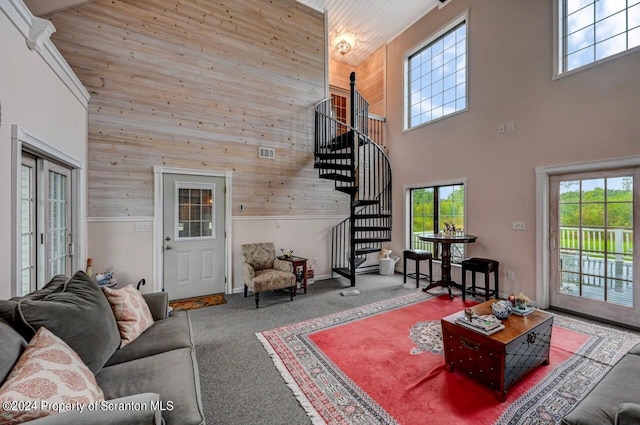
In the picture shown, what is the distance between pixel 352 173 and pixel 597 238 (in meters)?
3.31

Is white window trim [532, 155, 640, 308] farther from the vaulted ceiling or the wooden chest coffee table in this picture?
the vaulted ceiling

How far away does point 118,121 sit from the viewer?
385 cm

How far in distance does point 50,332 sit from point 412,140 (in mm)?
5734

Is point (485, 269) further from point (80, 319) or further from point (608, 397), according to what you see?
point (80, 319)

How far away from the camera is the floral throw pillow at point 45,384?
939 millimetres

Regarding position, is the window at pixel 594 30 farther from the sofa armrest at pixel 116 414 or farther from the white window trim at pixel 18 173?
the white window trim at pixel 18 173

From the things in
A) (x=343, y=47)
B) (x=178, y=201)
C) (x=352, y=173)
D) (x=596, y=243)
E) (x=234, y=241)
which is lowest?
(x=234, y=241)

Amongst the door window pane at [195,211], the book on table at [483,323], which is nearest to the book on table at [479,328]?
the book on table at [483,323]

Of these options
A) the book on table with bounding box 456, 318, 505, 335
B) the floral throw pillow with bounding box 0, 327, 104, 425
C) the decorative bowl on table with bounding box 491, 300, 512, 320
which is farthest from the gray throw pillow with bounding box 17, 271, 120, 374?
the decorative bowl on table with bounding box 491, 300, 512, 320

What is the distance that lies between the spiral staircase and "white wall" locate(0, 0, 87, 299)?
3414 mm

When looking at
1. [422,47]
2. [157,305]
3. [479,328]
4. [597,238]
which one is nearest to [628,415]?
[479,328]

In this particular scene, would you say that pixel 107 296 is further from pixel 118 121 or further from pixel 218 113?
pixel 218 113

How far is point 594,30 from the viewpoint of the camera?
3352 millimetres

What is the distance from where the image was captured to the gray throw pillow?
4.52ft
